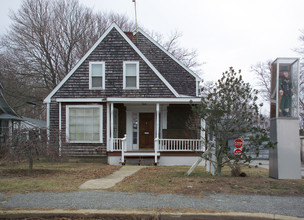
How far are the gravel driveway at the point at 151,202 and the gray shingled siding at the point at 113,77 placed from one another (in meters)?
9.38

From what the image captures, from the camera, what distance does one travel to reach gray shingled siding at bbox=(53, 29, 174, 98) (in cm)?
1645

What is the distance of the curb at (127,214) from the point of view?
5.74 meters

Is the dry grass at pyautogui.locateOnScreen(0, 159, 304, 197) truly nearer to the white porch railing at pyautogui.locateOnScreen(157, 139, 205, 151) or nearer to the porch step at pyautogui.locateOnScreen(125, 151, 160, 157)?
the porch step at pyautogui.locateOnScreen(125, 151, 160, 157)

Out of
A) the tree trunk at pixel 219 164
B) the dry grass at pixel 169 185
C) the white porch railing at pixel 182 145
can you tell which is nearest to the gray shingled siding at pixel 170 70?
the white porch railing at pixel 182 145

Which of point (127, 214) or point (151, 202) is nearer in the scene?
point (127, 214)

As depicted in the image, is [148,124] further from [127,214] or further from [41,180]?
[127,214]

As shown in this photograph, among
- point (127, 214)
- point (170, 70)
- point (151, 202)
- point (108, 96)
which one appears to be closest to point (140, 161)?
point (108, 96)

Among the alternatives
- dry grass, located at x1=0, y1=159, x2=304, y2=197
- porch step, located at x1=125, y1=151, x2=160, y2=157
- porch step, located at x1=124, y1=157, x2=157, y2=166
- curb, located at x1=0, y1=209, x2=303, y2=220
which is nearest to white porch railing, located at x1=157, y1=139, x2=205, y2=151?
porch step, located at x1=125, y1=151, x2=160, y2=157

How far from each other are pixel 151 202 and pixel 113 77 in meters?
10.8

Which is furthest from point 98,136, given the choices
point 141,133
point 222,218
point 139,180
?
point 222,218

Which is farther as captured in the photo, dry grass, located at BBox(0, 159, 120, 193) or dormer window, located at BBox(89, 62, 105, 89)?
dormer window, located at BBox(89, 62, 105, 89)

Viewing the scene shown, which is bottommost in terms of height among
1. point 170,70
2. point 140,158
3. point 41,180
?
point 140,158

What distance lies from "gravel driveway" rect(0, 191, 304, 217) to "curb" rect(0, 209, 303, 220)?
244mm

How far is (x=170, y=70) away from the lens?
63.6 ft
